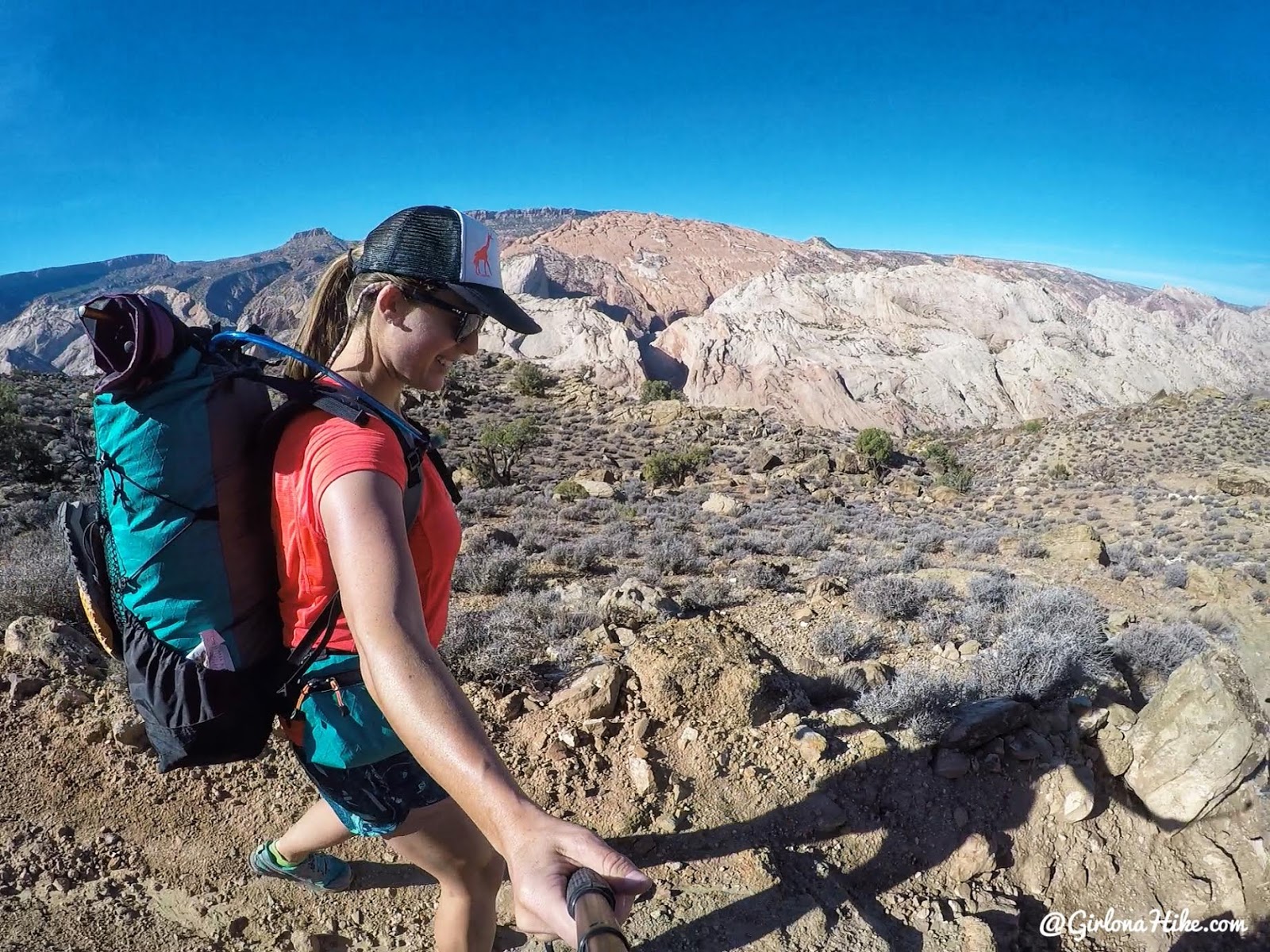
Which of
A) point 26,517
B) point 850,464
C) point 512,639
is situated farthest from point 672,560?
point 850,464

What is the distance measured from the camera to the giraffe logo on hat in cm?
136

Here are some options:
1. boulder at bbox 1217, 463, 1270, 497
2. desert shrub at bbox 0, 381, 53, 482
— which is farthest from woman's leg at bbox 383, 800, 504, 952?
boulder at bbox 1217, 463, 1270, 497

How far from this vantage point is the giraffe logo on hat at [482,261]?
4.46ft

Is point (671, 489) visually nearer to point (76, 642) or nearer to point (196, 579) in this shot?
point (76, 642)

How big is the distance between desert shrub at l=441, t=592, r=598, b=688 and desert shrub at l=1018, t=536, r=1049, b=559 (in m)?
7.65

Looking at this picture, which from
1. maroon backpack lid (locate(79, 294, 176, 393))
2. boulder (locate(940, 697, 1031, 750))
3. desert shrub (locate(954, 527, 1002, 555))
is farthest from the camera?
desert shrub (locate(954, 527, 1002, 555))

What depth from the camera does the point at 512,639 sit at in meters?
3.71

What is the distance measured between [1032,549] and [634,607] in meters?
7.49

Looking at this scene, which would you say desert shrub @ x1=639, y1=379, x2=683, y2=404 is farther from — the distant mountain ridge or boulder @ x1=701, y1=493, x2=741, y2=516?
boulder @ x1=701, y1=493, x2=741, y2=516

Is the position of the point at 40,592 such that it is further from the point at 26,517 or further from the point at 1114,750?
the point at 1114,750

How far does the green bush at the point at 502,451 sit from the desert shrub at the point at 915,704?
39.5 feet

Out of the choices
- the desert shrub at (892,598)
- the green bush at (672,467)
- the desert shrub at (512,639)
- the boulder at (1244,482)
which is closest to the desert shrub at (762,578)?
the desert shrub at (892,598)

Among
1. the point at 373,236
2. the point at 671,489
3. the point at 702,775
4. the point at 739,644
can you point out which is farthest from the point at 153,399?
the point at 671,489

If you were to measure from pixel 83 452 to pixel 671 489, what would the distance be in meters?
14.3
